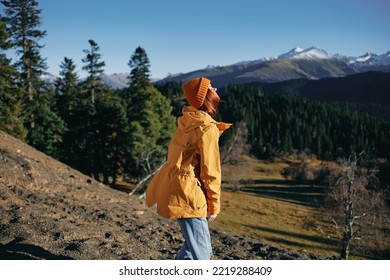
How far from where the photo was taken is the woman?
358 centimetres

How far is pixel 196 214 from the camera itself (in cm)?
368

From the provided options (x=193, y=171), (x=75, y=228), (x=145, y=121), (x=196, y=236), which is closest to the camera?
(x=193, y=171)

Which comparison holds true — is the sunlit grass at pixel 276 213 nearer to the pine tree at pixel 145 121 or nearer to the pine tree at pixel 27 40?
the pine tree at pixel 145 121

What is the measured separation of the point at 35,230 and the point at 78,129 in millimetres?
31142

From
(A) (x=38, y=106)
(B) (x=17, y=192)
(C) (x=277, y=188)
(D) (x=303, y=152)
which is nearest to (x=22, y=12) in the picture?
(A) (x=38, y=106)

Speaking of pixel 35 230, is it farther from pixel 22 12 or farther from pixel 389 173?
pixel 389 173

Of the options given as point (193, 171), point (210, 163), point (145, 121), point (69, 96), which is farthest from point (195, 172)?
point (69, 96)

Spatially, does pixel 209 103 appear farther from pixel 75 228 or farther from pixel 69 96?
pixel 69 96

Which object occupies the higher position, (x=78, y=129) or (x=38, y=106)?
(x=38, y=106)

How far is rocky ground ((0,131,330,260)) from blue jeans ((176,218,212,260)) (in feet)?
6.38

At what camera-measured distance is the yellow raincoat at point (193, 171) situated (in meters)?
3.56

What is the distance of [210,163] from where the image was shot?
140 inches

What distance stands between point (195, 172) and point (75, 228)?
3777mm
